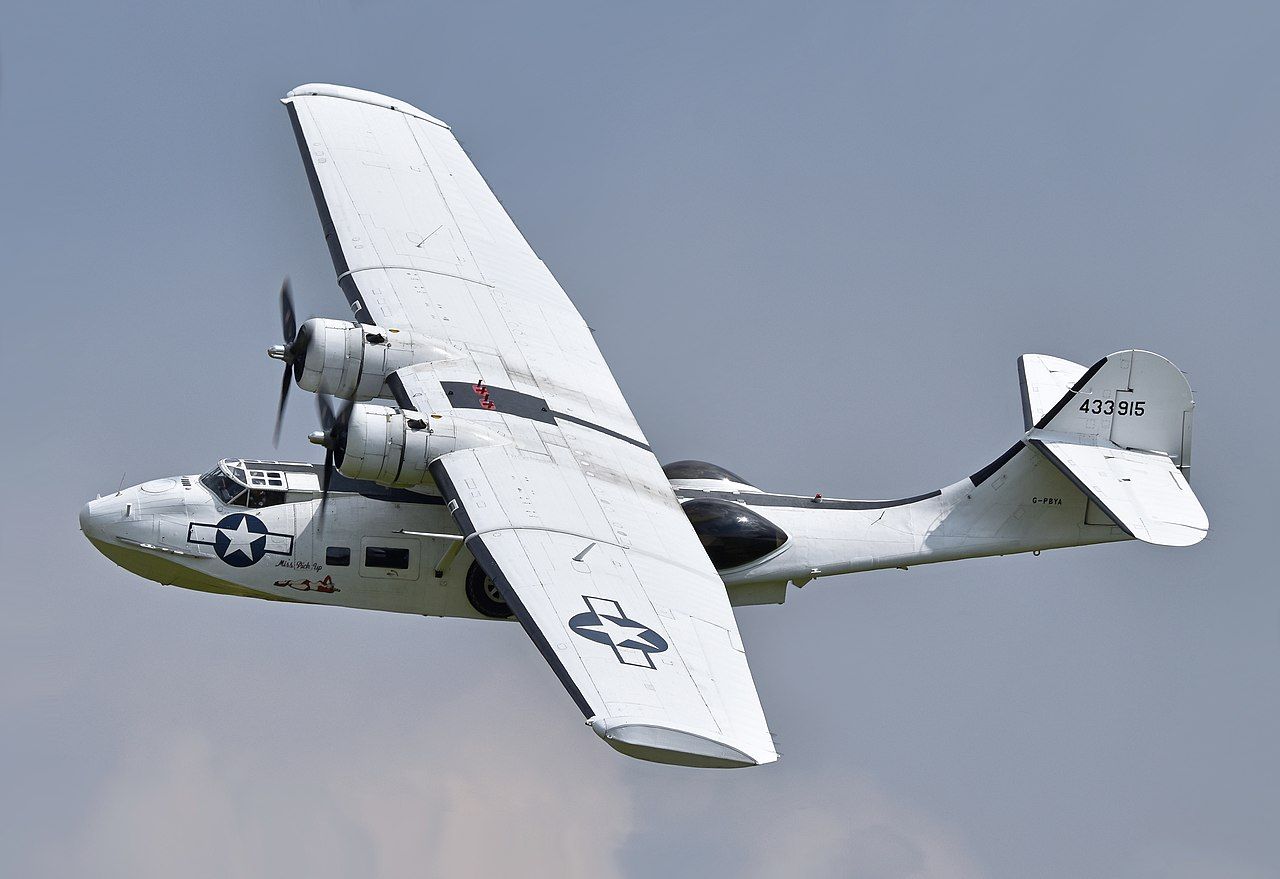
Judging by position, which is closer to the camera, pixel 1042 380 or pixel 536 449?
pixel 536 449

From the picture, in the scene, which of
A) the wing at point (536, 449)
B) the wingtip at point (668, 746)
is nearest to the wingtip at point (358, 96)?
the wing at point (536, 449)

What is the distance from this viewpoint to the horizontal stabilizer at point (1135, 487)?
3706 cm

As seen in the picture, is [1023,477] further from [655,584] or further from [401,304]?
[401,304]

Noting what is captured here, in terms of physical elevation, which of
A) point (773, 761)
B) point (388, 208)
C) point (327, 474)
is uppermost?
point (388, 208)

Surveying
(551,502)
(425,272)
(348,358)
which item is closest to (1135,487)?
(551,502)

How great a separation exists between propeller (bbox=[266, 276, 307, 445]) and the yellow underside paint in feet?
10.2

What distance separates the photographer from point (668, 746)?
2931 cm

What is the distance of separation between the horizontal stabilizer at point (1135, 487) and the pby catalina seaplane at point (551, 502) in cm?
6

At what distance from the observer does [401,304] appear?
40.4 meters

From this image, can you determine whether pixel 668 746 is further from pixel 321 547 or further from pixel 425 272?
pixel 425 272

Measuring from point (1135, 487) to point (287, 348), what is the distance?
15.6 metres

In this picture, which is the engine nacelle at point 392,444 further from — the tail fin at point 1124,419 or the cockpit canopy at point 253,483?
the tail fin at point 1124,419

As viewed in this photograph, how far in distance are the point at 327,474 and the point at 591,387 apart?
605cm

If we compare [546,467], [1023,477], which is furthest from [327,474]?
[1023,477]
